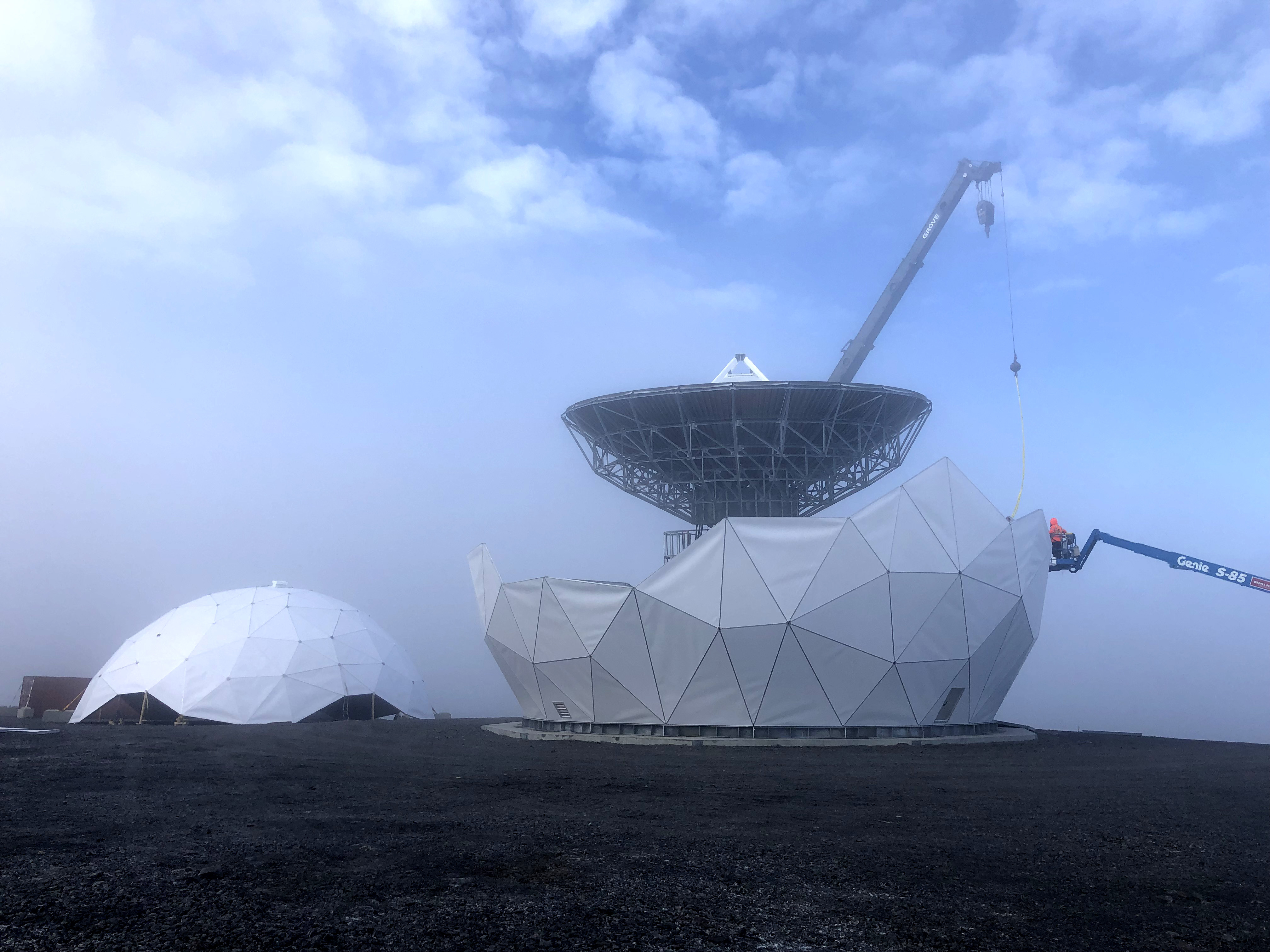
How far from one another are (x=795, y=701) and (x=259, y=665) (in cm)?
2731

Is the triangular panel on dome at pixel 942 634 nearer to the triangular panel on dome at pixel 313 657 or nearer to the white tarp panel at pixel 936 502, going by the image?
the white tarp panel at pixel 936 502

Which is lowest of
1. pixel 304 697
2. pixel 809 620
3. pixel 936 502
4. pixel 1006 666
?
pixel 304 697

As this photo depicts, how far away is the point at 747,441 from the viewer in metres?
28.7

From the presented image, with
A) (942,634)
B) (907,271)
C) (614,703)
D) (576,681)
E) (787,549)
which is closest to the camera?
(787,549)

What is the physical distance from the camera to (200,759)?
1756 centimetres

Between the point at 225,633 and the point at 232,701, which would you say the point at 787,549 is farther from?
the point at 225,633

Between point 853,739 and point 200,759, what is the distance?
15768mm

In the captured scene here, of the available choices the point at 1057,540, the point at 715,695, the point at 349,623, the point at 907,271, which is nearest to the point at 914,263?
the point at 907,271

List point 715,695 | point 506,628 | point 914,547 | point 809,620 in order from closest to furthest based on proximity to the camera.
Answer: point 809,620 → point 715,695 → point 914,547 → point 506,628

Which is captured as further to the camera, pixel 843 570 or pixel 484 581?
pixel 484 581

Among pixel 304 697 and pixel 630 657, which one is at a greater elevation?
pixel 630 657

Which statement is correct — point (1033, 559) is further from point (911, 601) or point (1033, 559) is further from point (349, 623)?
point (349, 623)

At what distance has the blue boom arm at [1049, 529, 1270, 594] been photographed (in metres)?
27.9

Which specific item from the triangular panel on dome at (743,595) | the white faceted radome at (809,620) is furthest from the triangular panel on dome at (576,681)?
the triangular panel on dome at (743,595)
